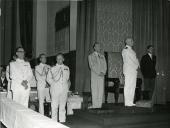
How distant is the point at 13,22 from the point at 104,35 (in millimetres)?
7507

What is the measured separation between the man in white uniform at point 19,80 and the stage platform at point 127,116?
4.67 feet

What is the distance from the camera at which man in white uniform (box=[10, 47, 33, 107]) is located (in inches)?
239

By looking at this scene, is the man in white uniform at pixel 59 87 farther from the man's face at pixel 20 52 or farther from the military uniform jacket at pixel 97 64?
the man's face at pixel 20 52

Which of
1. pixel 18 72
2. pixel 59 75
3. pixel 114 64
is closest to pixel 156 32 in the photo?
pixel 114 64

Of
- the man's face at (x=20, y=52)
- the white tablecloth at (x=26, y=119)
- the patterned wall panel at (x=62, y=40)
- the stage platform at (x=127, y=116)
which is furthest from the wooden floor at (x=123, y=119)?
the patterned wall panel at (x=62, y=40)

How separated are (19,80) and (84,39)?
3.96 meters

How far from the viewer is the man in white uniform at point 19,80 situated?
239 inches

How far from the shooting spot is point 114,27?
9812 mm

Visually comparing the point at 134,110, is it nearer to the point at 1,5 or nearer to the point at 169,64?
the point at 169,64

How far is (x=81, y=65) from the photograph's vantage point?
9.64 meters

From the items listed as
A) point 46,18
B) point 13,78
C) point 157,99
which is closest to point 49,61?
point 46,18

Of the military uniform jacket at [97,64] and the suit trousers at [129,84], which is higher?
the military uniform jacket at [97,64]

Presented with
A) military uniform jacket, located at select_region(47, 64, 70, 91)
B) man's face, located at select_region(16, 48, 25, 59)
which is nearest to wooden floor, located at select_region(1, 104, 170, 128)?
military uniform jacket, located at select_region(47, 64, 70, 91)

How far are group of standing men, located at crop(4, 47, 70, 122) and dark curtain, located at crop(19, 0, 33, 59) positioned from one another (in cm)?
609
